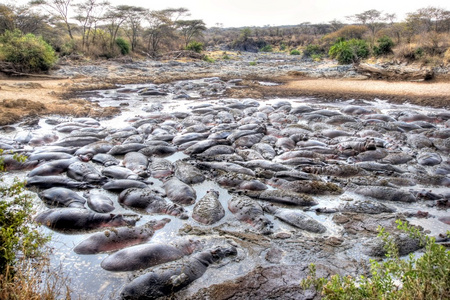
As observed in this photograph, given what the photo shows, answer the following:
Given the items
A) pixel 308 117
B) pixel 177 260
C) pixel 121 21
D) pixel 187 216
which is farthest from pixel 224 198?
pixel 121 21

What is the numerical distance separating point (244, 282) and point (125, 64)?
1251 inches

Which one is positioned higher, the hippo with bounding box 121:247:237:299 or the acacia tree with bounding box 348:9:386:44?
the acacia tree with bounding box 348:9:386:44

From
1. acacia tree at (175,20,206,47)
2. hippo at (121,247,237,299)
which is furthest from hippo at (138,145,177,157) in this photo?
acacia tree at (175,20,206,47)

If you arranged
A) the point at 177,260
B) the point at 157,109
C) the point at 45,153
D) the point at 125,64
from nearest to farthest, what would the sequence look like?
the point at 177,260 < the point at 45,153 < the point at 157,109 < the point at 125,64

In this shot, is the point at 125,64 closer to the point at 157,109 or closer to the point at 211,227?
the point at 157,109

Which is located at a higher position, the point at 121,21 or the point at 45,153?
the point at 121,21

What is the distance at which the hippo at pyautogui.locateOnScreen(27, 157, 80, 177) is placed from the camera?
7168 mm

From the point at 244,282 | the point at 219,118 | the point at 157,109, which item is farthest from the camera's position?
the point at 157,109

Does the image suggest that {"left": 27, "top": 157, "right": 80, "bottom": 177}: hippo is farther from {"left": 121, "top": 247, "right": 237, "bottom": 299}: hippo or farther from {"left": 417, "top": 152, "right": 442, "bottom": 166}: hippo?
{"left": 417, "top": 152, "right": 442, "bottom": 166}: hippo

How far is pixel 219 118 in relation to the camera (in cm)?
1287

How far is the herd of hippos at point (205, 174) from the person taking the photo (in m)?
4.89

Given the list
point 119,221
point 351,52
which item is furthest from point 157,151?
point 351,52

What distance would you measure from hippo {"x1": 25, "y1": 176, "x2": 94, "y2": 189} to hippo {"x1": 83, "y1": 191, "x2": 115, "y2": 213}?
27.7 inches

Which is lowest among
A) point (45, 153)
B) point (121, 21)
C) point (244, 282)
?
point (244, 282)
